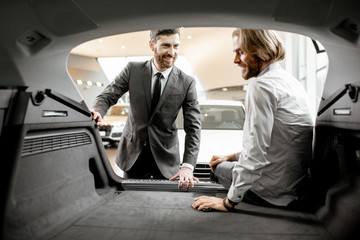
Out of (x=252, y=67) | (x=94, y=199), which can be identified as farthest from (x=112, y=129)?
(x=252, y=67)

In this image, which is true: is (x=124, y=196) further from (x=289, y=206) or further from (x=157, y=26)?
(x=157, y=26)

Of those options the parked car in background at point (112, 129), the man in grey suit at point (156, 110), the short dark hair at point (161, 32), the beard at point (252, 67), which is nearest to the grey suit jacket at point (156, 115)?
the man in grey suit at point (156, 110)

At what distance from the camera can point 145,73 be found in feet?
7.14

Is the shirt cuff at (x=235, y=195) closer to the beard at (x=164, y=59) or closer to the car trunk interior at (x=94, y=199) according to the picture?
the car trunk interior at (x=94, y=199)

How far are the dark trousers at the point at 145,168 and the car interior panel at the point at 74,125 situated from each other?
603 mm

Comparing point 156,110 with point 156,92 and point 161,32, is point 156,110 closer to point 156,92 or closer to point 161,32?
point 156,92

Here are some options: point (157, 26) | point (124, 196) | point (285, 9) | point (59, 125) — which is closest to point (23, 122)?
point (59, 125)

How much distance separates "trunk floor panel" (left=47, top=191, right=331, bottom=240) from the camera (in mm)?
1145

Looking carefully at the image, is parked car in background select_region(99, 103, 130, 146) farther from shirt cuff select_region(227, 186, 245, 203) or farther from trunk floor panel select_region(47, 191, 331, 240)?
shirt cuff select_region(227, 186, 245, 203)

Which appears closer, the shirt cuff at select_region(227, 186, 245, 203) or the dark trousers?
the shirt cuff at select_region(227, 186, 245, 203)

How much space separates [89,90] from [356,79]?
45.3ft

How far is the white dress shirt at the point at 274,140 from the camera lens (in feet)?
4.20

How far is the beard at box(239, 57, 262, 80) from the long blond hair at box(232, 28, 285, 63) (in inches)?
1.1

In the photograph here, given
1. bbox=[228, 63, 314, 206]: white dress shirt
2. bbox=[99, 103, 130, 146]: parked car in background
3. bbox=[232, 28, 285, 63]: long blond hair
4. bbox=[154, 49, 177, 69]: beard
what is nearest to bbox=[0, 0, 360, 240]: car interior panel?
bbox=[228, 63, 314, 206]: white dress shirt
